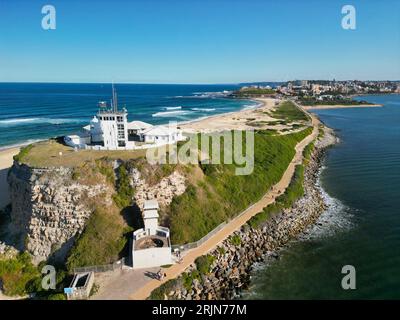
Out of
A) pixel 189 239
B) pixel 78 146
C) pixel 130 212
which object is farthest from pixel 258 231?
pixel 78 146

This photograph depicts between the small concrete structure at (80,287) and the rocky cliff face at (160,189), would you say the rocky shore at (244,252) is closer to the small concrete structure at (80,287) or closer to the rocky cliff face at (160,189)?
the small concrete structure at (80,287)

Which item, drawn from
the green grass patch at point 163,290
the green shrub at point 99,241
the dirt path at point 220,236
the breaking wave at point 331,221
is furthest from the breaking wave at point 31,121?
the green grass patch at point 163,290

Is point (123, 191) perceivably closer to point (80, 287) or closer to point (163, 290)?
point (80, 287)

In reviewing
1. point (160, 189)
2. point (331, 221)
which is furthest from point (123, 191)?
point (331, 221)

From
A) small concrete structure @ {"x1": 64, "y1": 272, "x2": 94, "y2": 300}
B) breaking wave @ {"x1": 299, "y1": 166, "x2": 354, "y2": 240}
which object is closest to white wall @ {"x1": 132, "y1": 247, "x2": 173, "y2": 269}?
small concrete structure @ {"x1": 64, "y1": 272, "x2": 94, "y2": 300}

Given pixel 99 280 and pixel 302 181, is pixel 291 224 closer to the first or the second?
pixel 302 181

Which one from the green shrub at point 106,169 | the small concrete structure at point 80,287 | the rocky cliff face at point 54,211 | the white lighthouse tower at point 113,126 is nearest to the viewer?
the small concrete structure at point 80,287

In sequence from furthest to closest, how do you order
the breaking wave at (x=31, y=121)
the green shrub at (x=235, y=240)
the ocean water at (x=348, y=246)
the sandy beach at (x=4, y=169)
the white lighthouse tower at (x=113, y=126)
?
1. the breaking wave at (x=31, y=121)
2. the sandy beach at (x=4, y=169)
3. the white lighthouse tower at (x=113, y=126)
4. the green shrub at (x=235, y=240)
5. the ocean water at (x=348, y=246)

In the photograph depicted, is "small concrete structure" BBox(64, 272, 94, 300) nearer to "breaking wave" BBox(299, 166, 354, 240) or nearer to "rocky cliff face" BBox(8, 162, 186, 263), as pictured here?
"rocky cliff face" BBox(8, 162, 186, 263)
